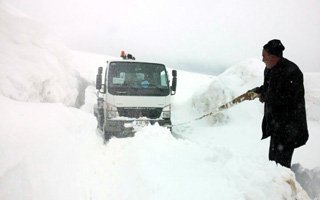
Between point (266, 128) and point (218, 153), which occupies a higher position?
point (266, 128)

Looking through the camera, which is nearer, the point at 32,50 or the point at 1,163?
the point at 1,163

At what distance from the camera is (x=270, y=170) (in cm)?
350

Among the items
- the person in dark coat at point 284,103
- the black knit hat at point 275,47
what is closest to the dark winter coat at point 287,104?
the person in dark coat at point 284,103

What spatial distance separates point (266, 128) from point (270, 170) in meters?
0.66

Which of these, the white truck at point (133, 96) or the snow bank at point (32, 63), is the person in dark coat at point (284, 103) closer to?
the white truck at point (133, 96)

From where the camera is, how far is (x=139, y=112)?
26.1ft

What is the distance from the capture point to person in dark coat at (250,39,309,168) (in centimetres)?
373

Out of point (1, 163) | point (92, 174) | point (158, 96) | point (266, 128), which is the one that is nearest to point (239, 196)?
point (266, 128)

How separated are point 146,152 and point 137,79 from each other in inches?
125

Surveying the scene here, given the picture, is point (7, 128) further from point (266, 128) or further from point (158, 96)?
point (266, 128)

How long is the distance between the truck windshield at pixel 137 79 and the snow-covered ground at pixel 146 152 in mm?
1087

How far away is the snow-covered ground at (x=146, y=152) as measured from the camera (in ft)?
11.4

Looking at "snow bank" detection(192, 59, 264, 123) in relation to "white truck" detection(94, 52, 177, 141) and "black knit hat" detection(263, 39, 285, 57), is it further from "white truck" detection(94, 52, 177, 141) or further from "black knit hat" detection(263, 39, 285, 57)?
"black knit hat" detection(263, 39, 285, 57)

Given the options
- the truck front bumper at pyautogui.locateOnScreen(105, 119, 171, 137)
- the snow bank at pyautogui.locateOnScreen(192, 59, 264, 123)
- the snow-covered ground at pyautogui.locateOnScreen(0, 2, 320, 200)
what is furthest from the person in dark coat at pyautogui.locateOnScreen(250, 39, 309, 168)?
the snow bank at pyautogui.locateOnScreen(192, 59, 264, 123)
